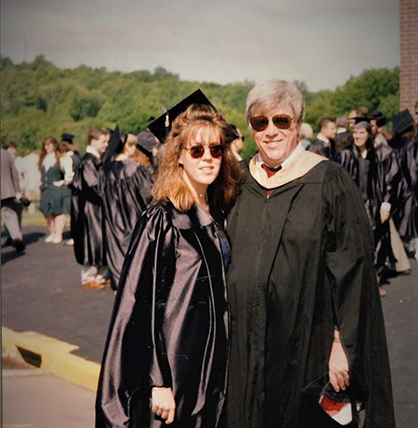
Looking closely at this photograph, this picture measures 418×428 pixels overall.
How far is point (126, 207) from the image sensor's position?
6.83m

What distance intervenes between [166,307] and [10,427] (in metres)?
2.33

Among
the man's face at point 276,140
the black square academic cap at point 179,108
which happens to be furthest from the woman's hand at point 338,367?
the black square academic cap at point 179,108

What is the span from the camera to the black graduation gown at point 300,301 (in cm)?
252

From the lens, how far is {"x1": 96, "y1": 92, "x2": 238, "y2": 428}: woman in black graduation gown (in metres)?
2.46

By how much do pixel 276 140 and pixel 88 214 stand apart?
5668 millimetres

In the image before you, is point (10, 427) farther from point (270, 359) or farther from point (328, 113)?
point (328, 113)

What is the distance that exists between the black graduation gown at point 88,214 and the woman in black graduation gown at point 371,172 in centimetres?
279

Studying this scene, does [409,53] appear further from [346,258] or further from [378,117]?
[346,258]

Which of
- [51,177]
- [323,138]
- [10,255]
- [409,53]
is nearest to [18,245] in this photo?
[10,255]

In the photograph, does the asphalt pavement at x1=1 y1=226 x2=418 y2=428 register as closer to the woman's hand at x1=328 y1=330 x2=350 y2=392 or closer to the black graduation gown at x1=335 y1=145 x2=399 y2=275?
the black graduation gown at x1=335 y1=145 x2=399 y2=275

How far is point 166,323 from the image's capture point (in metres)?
2.47

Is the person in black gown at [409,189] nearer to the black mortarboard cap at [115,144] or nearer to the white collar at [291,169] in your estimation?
the black mortarboard cap at [115,144]

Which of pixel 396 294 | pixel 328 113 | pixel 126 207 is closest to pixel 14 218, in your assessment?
pixel 126 207

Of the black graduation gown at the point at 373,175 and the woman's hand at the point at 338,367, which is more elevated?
the black graduation gown at the point at 373,175
